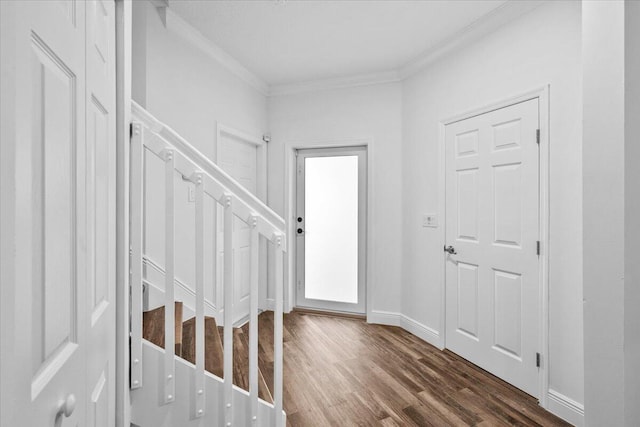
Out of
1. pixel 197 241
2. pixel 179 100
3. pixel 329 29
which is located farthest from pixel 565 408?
pixel 179 100

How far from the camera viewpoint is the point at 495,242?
235cm

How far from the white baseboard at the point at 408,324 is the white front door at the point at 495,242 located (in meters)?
0.13

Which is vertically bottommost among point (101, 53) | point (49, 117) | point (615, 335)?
point (615, 335)

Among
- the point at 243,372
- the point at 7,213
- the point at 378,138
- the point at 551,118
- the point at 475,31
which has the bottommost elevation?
the point at 243,372

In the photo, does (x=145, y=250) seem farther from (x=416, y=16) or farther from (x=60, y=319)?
(x=416, y=16)

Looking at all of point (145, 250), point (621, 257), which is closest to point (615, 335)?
point (621, 257)

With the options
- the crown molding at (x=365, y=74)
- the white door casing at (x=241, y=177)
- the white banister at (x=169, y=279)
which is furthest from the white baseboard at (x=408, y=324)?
the crown molding at (x=365, y=74)

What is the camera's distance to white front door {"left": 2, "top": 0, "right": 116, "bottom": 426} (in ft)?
1.49

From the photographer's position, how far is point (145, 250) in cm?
204

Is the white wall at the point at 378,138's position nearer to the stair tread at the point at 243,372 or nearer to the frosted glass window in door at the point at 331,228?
the frosted glass window in door at the point at 331,228

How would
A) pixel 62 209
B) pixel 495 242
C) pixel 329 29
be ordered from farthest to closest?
pixel 329 29 < pixel 495 242 < pixel 62 209

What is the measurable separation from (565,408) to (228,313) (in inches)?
78.3

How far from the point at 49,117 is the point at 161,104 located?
6.21 feet

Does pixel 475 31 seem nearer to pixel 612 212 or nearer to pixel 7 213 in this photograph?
pixel 612 212
